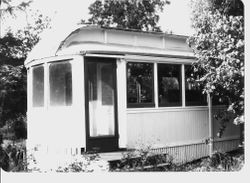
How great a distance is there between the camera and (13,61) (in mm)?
13711

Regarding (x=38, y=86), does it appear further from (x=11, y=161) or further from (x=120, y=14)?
(x=120, y=14)

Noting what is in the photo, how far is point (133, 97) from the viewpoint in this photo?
9.43 metres

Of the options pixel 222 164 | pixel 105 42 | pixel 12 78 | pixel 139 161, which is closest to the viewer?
pixel 139 161

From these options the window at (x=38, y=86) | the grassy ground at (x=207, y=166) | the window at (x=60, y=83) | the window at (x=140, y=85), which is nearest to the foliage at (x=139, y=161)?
the grassy ground at (x=207, y=166)

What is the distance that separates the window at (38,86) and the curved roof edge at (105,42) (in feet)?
1.10

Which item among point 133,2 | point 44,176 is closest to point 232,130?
point 44,176

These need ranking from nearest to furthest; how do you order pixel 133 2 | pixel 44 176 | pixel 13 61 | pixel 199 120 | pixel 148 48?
pixel 44 176 → pixel 148 48 → pixel 199 120 → pixel 13 61 → pixel 133 2

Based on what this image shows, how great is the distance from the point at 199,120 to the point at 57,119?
408 cm

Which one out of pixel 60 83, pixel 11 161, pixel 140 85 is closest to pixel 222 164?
pixel 140 85

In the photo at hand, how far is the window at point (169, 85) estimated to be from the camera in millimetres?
9977

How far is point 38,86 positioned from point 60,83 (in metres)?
1.04

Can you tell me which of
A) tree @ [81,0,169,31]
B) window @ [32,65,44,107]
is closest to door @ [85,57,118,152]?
window @ [32,65,44,107]

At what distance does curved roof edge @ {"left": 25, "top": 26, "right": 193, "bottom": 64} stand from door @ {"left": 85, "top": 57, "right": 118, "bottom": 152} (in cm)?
40
